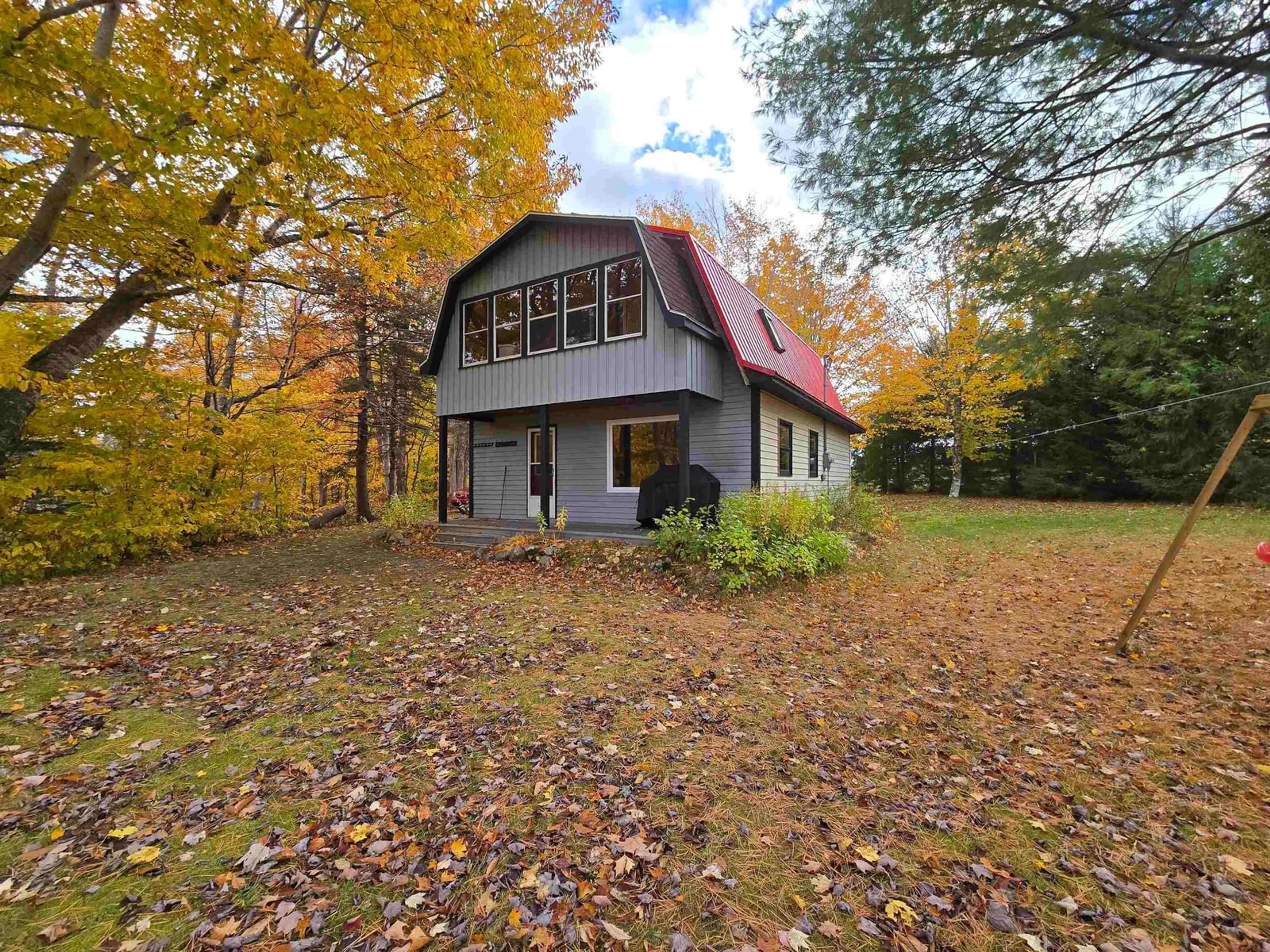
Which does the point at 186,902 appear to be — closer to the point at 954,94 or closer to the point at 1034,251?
the point at 954,94

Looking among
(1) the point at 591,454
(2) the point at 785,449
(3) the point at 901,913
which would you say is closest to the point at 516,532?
(1) the point at 591,454

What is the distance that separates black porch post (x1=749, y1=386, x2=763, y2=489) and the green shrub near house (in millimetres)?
408

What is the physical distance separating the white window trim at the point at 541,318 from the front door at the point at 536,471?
7.04 feet

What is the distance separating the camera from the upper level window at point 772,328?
1154cm

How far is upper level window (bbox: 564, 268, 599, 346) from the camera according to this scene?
32.3ft

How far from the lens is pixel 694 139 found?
1594cm

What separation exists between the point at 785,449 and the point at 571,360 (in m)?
5.21

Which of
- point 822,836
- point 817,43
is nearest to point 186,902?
point 822,836

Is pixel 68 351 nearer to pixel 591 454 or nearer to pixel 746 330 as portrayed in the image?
pixel 591 454

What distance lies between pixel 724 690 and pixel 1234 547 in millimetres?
11299

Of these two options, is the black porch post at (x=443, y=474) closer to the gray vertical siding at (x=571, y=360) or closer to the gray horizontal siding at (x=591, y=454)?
the gray vertical siding at (x=571, y=360)

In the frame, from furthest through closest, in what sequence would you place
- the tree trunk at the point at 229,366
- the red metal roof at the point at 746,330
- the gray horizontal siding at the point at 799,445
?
1. the tree trunk at the point at 229,366
2. the gray horizontal siding at the point at 799,445
3. the red metal roof at the point at 746,330

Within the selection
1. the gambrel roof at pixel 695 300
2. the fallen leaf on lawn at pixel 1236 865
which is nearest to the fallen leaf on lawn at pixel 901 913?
the fallen leaf on lawn at pixel 1236 865

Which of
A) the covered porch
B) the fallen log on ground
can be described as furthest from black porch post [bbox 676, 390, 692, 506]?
the fallen log on ground
